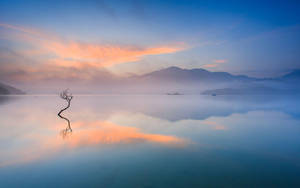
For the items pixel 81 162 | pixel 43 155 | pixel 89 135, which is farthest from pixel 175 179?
pixel 89 135

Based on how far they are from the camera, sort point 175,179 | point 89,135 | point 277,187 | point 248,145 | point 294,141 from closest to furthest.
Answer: point 277,187 < point 175,179 < point 248,145 < point 294,141 < point 89,135

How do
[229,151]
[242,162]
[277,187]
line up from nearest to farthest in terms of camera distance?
1. [277,187]
2. [242,162]
3. [229,151]

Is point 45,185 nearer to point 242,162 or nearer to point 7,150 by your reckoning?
point 7,150

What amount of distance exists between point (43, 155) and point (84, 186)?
5.36m

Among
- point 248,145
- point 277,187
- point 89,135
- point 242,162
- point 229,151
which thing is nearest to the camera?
point 277,187

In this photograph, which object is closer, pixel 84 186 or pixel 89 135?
pixel 84 186

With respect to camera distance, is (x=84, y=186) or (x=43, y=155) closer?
(x=84, y=186)

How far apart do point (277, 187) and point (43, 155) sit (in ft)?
41.6

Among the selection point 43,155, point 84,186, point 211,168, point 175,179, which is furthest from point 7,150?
point 211,168

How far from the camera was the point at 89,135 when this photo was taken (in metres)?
14.2

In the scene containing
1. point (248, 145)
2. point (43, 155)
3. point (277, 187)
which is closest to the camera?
point (277, 187)

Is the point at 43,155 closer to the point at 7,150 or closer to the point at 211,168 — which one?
the point at 7,150

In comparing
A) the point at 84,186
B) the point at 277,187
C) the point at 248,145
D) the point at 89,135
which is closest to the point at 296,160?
→ the point at 248,145

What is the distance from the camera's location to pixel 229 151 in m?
10.3
